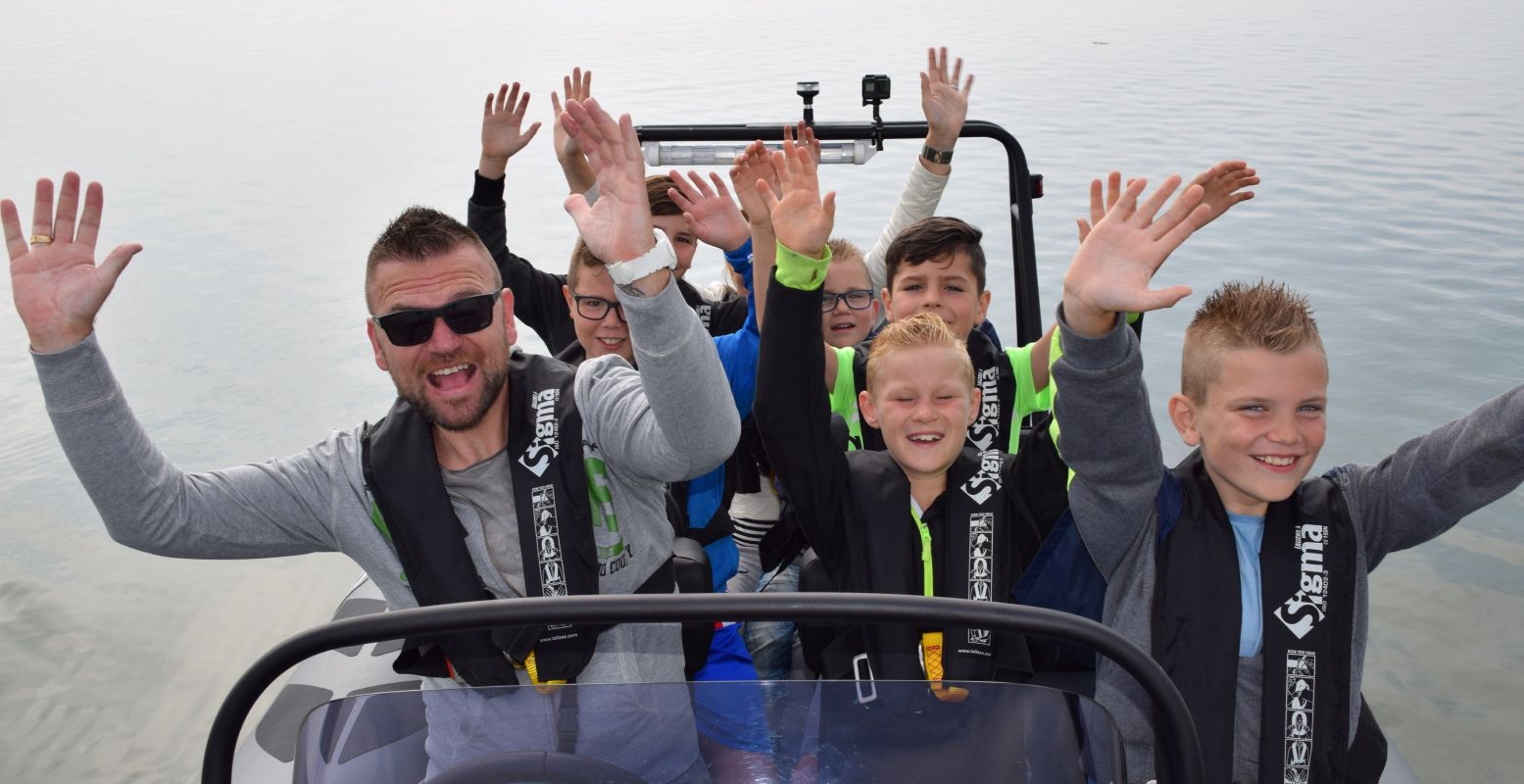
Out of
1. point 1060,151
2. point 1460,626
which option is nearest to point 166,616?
point 1460,626

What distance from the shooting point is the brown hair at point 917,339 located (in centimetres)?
181

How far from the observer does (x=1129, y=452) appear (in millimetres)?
1432

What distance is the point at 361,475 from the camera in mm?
1592

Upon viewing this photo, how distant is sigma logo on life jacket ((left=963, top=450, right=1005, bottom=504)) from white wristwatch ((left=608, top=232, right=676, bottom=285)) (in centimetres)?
56

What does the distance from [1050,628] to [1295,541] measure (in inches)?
25.4

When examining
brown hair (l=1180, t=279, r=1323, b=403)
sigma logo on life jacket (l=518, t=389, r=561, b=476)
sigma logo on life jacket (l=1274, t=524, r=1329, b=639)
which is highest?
brown hair (l=1180, t=279, r=1323, b=403)

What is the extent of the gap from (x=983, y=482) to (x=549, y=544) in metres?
0.62

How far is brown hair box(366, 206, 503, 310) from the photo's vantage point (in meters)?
1.57

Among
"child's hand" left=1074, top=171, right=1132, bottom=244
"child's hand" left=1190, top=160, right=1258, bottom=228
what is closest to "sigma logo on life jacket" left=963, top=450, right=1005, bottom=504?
"child's hand" left=1074, top=171, right=1132, bottom=244

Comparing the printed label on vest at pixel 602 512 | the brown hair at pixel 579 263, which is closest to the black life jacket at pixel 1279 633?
the printed label on vest at pixel 602 512

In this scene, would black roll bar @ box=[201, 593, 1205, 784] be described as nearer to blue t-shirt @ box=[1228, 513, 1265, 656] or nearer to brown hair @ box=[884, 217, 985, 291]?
blue t-shirt @ box=[1228, 513, 1265, 656]

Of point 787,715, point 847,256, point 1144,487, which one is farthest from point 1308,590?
point 847,256

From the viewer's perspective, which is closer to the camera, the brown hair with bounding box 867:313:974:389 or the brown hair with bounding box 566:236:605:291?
the brown hair with bounding box 867:313:974:389

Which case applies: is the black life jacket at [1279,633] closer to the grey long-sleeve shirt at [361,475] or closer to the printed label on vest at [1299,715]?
the printed label on vest at [1299,715]
